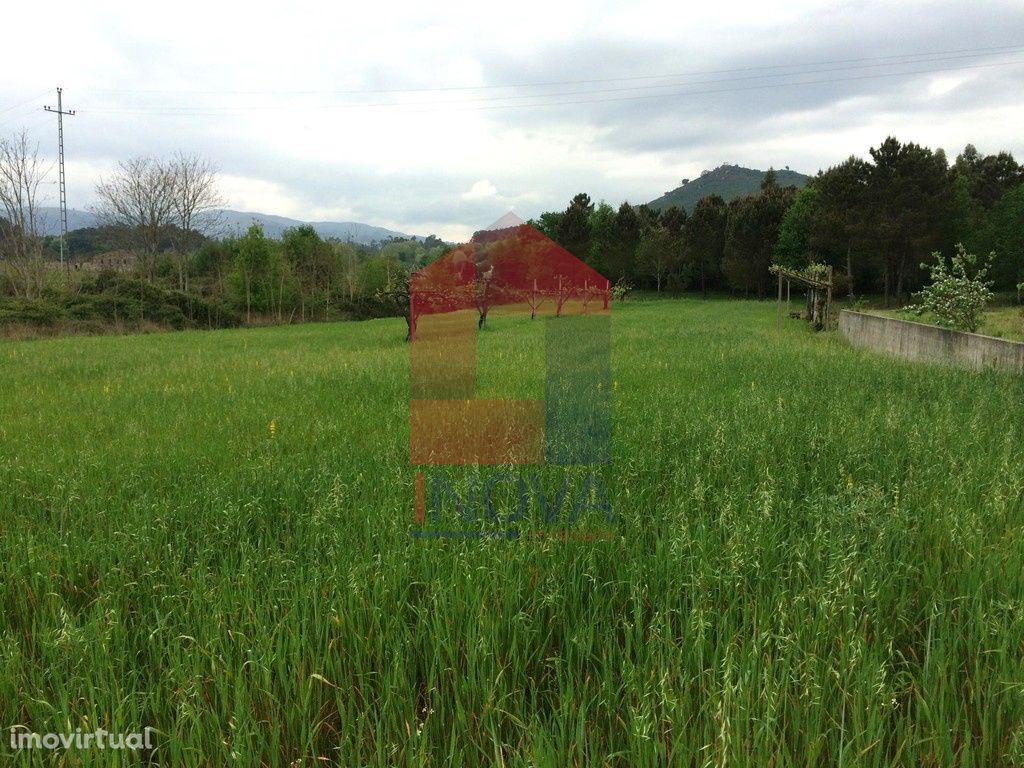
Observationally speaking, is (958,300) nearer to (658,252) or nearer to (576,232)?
(658,252)

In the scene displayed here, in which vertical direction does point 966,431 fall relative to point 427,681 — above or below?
above

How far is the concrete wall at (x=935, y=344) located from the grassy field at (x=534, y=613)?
5.02 m

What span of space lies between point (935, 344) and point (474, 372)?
8.86 metres

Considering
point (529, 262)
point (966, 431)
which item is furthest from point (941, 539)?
point (529, 262)

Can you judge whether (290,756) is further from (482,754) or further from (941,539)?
(941,539)

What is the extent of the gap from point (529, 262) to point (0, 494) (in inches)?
463

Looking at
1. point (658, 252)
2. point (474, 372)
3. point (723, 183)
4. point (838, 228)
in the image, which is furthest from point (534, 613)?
point (723, 183)

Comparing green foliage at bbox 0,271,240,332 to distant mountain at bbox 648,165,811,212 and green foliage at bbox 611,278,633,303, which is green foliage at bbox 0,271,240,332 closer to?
green foliage at bbox 611,278,633,303

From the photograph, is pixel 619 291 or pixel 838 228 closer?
pixel 838 228

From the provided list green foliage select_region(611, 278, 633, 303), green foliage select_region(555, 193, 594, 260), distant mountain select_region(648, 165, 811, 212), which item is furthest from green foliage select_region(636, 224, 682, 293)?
distant mountain select_region(648, 165, 811, 212)

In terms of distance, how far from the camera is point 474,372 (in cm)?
888

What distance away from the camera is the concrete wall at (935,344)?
8.58 metres

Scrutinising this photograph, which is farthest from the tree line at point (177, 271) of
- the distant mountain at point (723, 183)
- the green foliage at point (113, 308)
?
the distant mountain at point (723, 183)

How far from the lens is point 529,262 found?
14.3 metres
